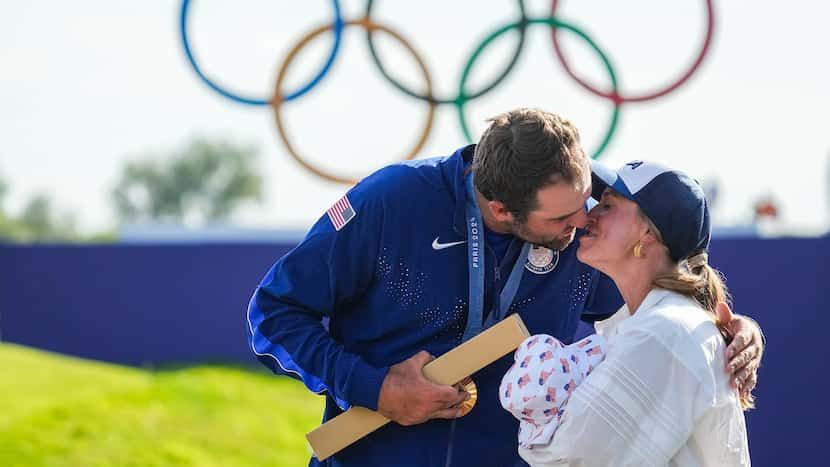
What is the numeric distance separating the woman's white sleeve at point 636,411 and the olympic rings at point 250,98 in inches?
150

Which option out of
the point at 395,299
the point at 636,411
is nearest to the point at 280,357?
the point at 395,299

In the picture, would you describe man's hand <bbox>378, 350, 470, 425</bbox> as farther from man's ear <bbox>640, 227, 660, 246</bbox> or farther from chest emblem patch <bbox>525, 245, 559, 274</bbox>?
man's ear <bbox>640, 227, 660, 246</bbox>

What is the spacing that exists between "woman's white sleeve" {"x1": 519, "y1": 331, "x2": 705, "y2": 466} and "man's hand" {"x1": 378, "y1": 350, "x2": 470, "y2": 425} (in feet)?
1.37

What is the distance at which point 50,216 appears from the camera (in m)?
44.6

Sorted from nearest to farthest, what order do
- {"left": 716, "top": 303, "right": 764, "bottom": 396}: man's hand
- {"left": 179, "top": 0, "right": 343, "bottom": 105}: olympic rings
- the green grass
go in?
{"left": 716, "top": 303, "right": 764, "bottom": 396}: man's hand < {"left": 179, "top": 0, "right": 343, "bottom": 105}: olympic rings < the green grass

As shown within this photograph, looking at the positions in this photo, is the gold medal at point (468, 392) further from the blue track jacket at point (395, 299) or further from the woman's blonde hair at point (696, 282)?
the woman's blonde hair at point (696, 282)

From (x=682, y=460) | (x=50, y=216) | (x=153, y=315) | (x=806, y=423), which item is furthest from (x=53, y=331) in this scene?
(x=50, y=216)

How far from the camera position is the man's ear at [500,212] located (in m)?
2.95

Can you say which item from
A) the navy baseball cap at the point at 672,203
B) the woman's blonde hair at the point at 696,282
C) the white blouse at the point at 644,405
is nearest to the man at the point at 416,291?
the navy baseball cap at the point at 672,203

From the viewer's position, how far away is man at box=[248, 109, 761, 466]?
9.67 feet

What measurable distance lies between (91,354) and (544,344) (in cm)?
956

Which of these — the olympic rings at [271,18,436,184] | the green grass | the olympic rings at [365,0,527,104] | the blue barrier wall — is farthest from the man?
the blue barrier wall

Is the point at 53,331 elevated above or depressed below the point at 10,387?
below

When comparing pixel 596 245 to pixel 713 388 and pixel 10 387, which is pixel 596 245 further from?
pixel 10 387
